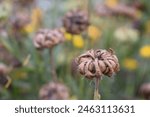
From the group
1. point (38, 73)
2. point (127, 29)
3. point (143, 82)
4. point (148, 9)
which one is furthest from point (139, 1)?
point (38, 73)

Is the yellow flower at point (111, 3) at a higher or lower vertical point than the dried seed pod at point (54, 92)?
higher

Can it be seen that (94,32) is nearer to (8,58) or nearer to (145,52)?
(145,52)

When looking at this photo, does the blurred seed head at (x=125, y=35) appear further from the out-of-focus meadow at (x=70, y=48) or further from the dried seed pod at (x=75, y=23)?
the dried seed pod at (x=75, y=23)

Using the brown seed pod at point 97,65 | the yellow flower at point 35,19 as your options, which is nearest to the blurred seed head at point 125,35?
the yellow flower at point 35,19

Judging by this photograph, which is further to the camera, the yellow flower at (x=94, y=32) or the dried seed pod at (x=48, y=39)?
the yellow flower at (x=94, y=32)

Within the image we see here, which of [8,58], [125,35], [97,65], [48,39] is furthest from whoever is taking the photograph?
[125,35]

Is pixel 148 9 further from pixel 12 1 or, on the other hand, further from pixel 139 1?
pixel 12 1

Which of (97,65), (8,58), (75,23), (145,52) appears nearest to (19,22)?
(8,58)
